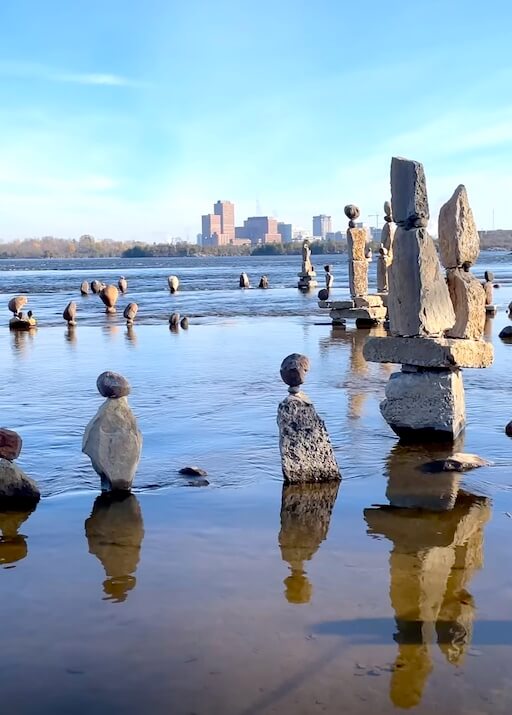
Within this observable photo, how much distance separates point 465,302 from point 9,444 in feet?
16.1

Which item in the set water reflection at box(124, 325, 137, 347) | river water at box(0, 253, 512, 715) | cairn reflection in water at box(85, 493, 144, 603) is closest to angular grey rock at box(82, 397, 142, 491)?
cairn reflection in water at box(85, 493, 144, 603)

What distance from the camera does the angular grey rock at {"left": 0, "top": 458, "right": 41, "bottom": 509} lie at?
6.50 metres

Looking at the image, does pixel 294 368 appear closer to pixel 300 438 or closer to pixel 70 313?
pixel 300 438

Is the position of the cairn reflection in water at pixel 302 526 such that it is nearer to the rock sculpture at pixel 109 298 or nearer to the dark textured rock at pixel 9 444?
the dark textured rock at pixel 9 444

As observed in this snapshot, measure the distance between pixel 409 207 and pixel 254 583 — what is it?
4847 mm

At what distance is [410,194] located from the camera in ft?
27.8

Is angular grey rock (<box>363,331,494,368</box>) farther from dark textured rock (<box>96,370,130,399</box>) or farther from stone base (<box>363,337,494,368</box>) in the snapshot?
dark textured rock (<box>96,370,130,399</box>)

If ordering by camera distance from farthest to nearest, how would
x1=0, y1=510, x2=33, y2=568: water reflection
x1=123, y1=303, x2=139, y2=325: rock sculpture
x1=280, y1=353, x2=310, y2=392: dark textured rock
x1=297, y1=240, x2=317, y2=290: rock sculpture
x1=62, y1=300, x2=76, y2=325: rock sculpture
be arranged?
x1=297, y1=240, x2=317, y2=290: rock sculpture
x1=123, y1=303, x2=139, y2=325: rock sculpture
x1=62, y1=300, x2=76, y2=325: rock sculpture
x1=280, y1=353, x2=310, y2=392: dark textured rock
x1=0, y1=510, x2=33, y2=568: water reflection

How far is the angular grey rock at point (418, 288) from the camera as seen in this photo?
8484 mm

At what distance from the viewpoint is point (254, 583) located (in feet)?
16.2

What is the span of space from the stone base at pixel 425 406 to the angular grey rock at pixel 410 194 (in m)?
1.59

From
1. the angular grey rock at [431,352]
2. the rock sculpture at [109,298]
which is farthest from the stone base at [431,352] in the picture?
the rock sculpture at [109,298]

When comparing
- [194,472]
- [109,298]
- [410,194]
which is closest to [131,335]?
[109,298]

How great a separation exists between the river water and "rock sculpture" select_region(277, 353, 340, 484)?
0.66 feet
